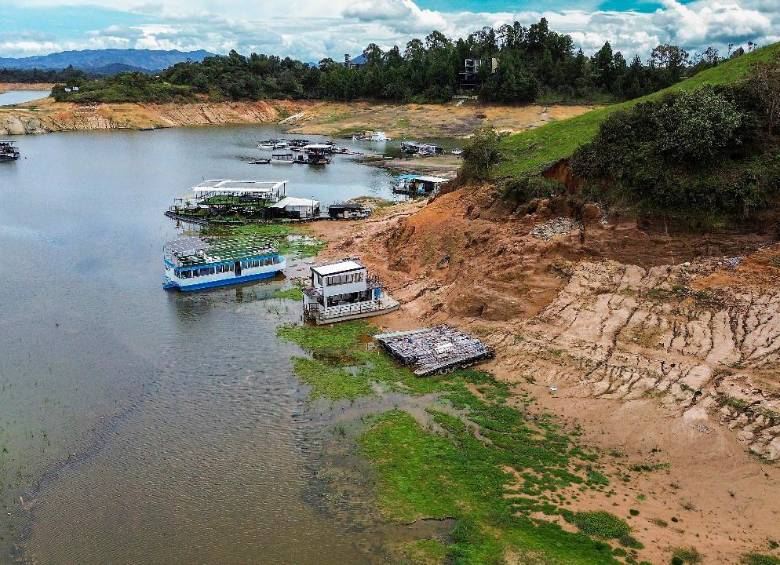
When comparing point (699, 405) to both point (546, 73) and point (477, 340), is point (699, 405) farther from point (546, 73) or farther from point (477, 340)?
point (546, 73)

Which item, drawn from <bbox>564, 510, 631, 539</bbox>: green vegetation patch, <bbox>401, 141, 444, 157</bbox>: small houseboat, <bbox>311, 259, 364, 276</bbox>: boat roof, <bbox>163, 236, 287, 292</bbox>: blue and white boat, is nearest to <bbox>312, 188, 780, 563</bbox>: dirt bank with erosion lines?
<bbox>564, 510, 631, 539</bbox>: green vegetation patch

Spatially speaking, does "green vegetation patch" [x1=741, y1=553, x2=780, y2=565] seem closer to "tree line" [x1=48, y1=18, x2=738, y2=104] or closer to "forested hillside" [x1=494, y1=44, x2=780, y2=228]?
"forested hillside" [x1=494, y1=44, x2=780, y2=228]

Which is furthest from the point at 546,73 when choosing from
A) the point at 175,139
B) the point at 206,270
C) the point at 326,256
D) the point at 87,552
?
the point at 87,552

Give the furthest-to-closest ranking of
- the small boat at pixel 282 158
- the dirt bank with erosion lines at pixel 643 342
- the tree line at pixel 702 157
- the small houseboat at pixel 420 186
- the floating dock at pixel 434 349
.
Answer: the small boat at pixel 282 158 → the small houseboat at pixel 420 186 → the tree line at pixel 702 157 → the floating dock at pixel 434 349 → the dirt bank with erosion lines at pixel 643 342

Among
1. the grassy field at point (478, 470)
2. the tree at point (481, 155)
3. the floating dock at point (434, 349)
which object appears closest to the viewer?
the grassy field at point (478, 470)

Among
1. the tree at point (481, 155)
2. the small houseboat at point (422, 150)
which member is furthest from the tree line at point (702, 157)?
the small houseboat at point (422, 150)

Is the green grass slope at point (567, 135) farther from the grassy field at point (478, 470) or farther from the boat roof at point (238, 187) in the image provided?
the boat roof at point (238, 187)
